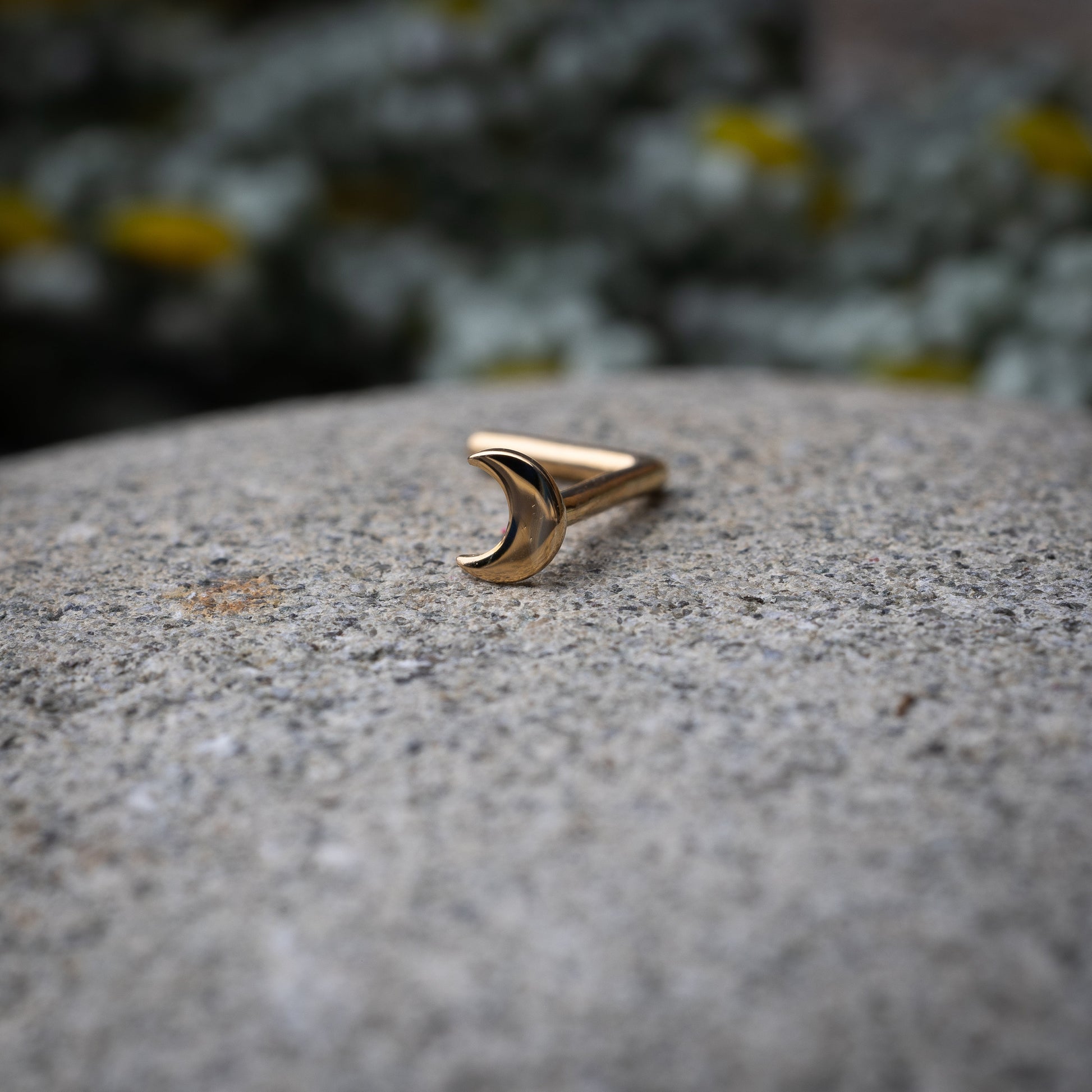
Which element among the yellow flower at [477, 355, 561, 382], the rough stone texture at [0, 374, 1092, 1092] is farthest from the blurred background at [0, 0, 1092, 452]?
the rough stone texture at [0, 374, 1092, 1092]

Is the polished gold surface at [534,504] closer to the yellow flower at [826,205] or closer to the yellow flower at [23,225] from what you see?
the yellow flower at [826,205]

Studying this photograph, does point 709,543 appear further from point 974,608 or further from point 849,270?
point 849,270

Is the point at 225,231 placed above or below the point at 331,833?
above

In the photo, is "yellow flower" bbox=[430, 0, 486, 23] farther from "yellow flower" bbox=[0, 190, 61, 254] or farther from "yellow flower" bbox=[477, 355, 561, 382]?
"yellow flower" bbox=[0, 190, 61, 254]

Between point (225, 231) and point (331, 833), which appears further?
point (225, 231)

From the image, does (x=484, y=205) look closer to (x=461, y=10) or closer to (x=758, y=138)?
(x=461, y=10)

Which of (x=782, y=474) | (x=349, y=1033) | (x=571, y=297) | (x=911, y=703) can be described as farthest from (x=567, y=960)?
(x=571, y=297)

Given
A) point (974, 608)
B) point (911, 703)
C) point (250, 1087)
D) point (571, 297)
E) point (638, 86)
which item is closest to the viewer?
point (250, 1087)
